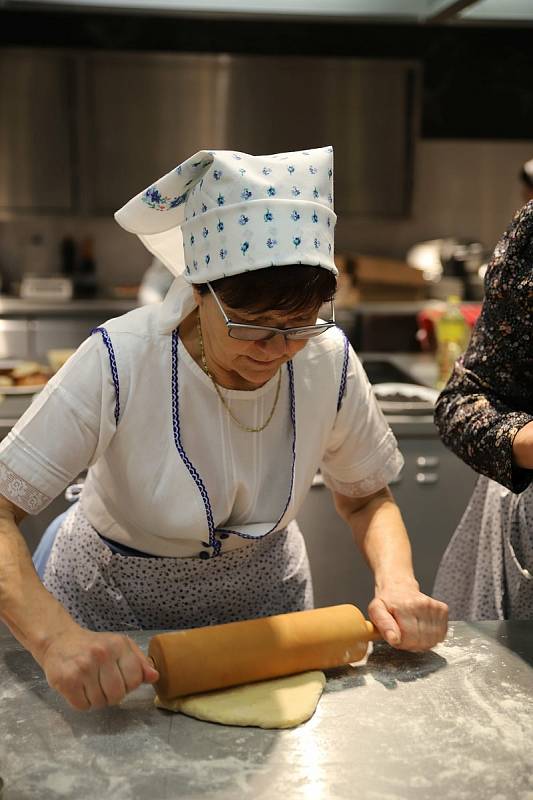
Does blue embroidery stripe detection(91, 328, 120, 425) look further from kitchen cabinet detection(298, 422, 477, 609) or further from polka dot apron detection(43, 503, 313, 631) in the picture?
kitchen cabinet detection(298, 422, 477, 609)

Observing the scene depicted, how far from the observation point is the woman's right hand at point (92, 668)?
1058 millimetres

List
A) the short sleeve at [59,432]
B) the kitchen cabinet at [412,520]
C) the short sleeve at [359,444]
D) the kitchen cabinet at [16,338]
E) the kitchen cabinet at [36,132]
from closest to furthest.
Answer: the short sleeve at [59,432], the short sleeve at [359,444], the kitchen cabinet at [412,520], the kitchen cabinet at [16,338], the kitchen cabinet at [36,132]

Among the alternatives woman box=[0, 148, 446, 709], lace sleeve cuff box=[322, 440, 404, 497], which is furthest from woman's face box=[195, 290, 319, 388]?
lace sleeve cuff box=[322, 440, 404, 497]

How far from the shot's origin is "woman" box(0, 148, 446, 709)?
3.78 ft

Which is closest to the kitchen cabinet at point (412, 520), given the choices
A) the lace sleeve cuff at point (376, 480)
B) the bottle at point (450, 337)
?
the bottle at point (450, 337)

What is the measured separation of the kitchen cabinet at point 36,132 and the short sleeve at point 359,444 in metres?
3.73

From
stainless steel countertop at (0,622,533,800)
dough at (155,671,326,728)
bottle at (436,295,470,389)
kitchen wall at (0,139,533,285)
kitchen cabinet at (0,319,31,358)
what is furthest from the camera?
kitchen wall at (0,139,533,285)

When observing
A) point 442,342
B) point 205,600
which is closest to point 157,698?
point 205,600

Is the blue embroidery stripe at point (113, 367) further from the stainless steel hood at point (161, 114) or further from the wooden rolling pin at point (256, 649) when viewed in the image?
the stainless steel hood at point (161, 114)

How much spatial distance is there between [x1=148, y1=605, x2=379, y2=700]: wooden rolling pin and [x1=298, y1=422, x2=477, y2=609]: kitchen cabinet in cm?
125

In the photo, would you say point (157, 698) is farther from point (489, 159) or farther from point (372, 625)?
point (489, 159)

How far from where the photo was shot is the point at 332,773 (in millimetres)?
991

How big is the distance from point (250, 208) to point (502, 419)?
53 cm

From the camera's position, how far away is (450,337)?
9.52 ft
